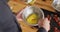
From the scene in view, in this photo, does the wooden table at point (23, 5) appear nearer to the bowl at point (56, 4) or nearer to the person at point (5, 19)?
the bowl at point (56, 4)

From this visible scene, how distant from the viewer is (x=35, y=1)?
34.8 inches

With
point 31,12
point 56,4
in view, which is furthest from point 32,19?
point 56,4

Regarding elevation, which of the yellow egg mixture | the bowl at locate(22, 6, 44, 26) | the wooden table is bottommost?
the yellow egg mixture

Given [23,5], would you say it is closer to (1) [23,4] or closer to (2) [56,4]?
(1) [23,4]

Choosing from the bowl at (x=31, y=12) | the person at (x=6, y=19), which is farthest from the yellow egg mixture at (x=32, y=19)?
the person at (x=6, y=19)

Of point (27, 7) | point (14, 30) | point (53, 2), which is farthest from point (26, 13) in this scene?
point (14, 30)

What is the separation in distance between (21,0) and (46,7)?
16 cm

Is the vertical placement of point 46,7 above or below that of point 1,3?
below

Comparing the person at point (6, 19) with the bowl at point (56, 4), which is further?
the bowl at point (56, 4)

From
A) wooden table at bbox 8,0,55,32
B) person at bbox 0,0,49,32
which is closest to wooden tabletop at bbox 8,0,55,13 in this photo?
wooden table at bbox 8,0,55,32

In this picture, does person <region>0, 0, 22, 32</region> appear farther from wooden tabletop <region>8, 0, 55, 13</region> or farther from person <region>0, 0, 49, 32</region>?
wooden tabletop <region>8, 0, 55, 13</region>

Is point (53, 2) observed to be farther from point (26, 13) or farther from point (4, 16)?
point (4, 16)

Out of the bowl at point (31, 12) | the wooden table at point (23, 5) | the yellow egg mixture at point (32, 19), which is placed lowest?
the yellow egg mixture at point (32, 19)

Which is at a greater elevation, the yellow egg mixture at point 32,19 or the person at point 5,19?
the person at point 5,19
